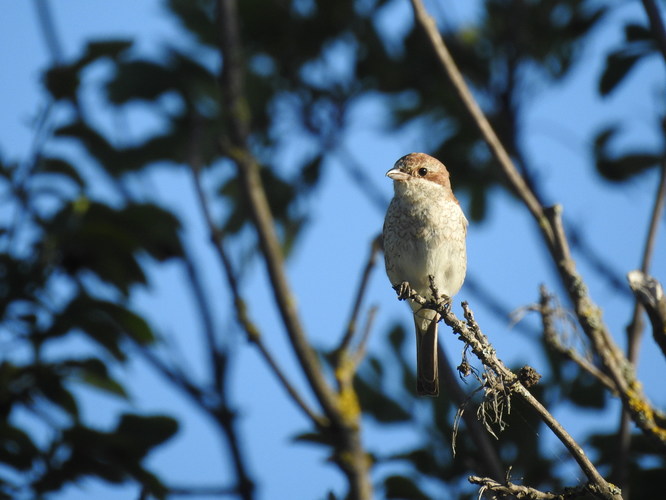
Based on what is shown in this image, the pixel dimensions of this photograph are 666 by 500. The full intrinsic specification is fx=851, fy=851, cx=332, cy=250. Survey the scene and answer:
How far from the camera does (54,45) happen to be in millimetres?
5102

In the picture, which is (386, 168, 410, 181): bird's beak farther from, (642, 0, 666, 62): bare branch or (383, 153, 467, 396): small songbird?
(642, 0, 666, 62): bare branch

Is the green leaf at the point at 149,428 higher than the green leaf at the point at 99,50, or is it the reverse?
the green leaf at the point at 99,50

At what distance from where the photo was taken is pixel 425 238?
14.3 feet

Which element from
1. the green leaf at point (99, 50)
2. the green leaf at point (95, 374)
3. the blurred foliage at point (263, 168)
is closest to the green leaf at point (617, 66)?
the blurred foliage at point (263, 168)

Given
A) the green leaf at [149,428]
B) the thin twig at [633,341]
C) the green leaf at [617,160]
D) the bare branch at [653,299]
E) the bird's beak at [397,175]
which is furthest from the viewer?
the green leaf at [617,160]

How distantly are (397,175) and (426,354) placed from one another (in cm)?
94

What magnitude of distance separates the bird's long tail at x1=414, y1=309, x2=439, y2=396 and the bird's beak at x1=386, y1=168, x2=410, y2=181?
0.70 metres

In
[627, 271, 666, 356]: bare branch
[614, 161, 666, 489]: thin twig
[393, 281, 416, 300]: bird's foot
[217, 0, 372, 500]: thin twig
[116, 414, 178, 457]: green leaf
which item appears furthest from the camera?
[217, 0, 372, 500]: thin twig

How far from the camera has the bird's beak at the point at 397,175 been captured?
14.1 ft

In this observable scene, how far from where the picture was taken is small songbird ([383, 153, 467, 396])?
436cm

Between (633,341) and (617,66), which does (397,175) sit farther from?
(633,341)

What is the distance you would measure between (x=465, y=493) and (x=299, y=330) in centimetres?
122

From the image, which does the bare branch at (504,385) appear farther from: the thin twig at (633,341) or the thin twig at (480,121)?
the thin twig at (633,341)

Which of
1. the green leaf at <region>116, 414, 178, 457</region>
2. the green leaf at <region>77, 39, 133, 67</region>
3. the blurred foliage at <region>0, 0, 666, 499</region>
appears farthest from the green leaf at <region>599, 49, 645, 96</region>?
the green leaf at <region>116, 414, 178, 457</region>
